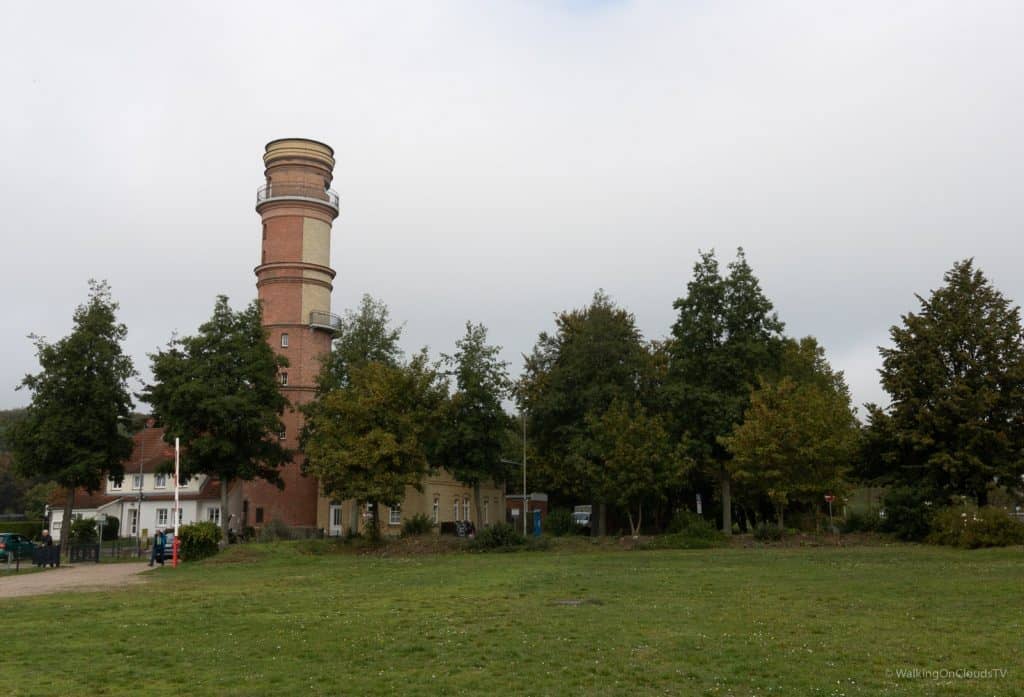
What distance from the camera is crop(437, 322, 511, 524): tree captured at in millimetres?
48062

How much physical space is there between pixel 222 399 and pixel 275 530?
10607 mm

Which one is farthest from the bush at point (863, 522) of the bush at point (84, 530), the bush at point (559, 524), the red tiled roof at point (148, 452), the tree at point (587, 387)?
the bush at point (84, 530)

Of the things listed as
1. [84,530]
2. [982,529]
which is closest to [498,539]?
[982,529]

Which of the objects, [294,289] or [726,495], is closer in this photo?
[726,495]

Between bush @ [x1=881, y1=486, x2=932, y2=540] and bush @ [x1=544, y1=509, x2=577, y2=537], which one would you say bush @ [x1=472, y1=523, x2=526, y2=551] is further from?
bush @ [x1=544, y1=509, x2=577, y2=537]

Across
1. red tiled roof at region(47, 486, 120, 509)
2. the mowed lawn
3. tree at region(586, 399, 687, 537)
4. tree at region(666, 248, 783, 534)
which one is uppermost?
tree at region(666, 248, 783, 534)

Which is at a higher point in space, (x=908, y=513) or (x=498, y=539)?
(x=908, y=513)

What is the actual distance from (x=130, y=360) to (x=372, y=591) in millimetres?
31980

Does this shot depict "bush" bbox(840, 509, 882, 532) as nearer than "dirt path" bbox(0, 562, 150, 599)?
No

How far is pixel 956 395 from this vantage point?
38.7 m

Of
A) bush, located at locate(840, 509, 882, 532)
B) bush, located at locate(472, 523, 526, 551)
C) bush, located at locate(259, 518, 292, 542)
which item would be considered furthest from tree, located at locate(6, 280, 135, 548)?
bush, located at locate(840, 509, 882, 532)

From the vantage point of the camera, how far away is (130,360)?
48.9 metres

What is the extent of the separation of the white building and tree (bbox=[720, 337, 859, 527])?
125ft

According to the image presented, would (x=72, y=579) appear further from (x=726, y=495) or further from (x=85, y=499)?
(x=85, y=499)
